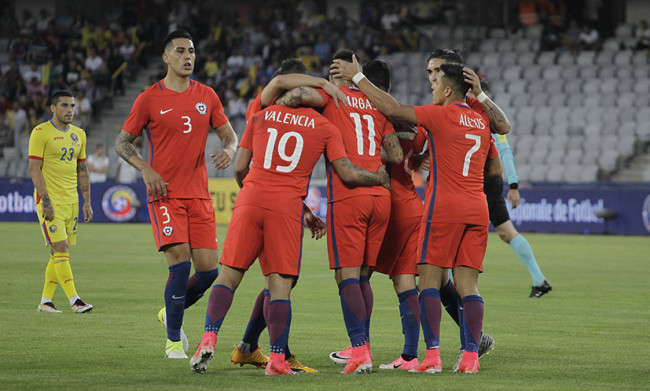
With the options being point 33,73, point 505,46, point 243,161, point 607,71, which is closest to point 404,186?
point 243,161

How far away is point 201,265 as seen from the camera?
803cm

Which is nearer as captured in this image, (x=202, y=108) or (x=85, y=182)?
(x=202, y=108)

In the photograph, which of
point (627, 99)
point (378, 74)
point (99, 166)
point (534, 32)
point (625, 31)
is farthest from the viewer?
point (534, 32)

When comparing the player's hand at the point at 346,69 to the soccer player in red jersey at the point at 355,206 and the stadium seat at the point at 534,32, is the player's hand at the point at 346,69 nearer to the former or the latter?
the soccer player in red jersey at the point at 355,206

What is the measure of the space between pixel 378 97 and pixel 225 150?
1.49 metres

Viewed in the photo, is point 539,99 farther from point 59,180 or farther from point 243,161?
point 243,161

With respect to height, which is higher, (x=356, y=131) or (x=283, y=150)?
(x=356, y=131)

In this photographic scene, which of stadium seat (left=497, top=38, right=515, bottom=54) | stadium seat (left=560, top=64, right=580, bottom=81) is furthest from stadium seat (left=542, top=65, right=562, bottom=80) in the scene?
stadium seat (left=497, top=38, right=515, bottom=54)

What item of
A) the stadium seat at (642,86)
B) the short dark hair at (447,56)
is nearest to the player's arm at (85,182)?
the short dark hair at (447,56)

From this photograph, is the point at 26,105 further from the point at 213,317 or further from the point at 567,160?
the point at 213,317

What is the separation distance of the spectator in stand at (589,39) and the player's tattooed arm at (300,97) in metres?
24.4

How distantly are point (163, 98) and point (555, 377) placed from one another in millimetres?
3562

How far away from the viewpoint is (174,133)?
795 cm

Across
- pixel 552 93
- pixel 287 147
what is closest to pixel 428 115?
pixel 287 147
